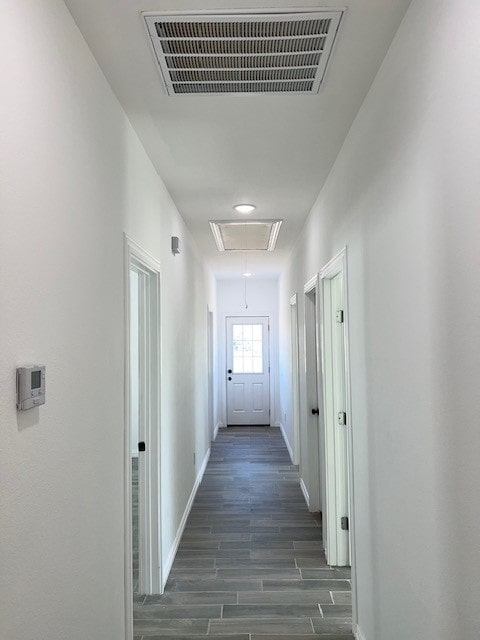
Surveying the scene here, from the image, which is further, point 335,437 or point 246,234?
point 246,234

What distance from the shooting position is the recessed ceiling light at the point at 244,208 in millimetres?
3529

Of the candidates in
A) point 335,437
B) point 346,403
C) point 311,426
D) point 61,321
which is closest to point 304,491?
point 311,426

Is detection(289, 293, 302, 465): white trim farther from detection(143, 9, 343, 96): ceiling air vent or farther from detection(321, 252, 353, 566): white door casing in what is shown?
detection(143, 9, 343, 96): ceiling air vent

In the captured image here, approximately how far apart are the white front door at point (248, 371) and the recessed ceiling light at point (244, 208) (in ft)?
15.6

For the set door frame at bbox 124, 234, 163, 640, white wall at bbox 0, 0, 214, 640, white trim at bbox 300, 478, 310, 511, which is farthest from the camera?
white trim at bbox 300, 478, 310, 511

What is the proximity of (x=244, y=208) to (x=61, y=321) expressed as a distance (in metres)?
2.50

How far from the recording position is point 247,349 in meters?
8.35

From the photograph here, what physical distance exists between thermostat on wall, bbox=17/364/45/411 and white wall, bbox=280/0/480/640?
1.05 metres

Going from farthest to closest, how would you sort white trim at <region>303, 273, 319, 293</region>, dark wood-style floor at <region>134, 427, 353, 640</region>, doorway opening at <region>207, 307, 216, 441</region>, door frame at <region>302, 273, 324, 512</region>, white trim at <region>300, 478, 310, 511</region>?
doorway opening at <region>207, 307, 216, 441</region> → white trim at <region>300, 478, 310, 511</region> → door frame at <region>302, 273, 324, 512</region> → white trim at <region>303, 273, 319, 293</region> → dark wood-style floor at <region>134, 427, 353, 640</region>

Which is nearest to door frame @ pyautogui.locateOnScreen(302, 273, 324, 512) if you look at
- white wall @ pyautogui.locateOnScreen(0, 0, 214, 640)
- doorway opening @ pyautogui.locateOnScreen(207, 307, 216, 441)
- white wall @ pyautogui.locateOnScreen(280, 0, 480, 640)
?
white wall @ pyautogui.locateOnScreen(280, 0, 480, 640)

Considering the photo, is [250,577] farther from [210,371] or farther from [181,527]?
[210,371]

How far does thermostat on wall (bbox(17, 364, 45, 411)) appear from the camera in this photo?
3.48 feet

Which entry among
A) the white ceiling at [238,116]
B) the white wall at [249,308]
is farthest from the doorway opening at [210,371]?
the white ceiling at [238,116]

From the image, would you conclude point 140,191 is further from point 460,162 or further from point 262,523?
point 262,523
